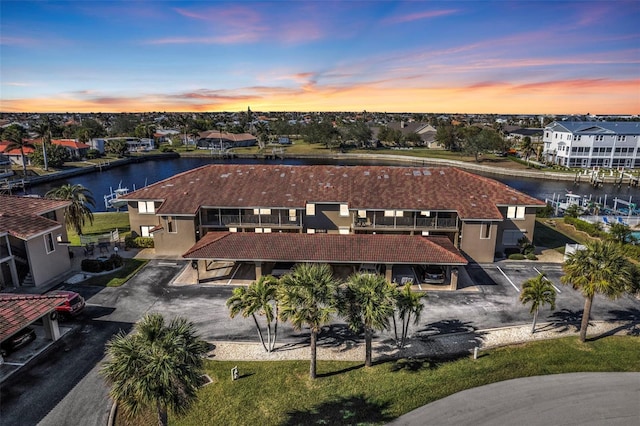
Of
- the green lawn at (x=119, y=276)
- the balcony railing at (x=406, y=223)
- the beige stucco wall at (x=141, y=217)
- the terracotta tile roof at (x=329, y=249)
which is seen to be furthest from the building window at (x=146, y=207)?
the balcony railing at (x=406, y=223)

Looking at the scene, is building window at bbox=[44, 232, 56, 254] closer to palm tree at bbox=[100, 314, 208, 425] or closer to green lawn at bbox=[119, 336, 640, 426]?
green lawn at bbox=[119, 336, 640, 426]

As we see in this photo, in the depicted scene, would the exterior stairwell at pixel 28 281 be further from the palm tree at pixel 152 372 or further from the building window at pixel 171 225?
the palm tree at pixel 152 372

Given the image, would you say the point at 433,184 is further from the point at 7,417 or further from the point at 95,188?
the point at 95,188

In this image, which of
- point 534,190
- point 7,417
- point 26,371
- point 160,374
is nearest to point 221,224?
point 26,371

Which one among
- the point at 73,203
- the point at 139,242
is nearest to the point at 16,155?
the point at 73,203

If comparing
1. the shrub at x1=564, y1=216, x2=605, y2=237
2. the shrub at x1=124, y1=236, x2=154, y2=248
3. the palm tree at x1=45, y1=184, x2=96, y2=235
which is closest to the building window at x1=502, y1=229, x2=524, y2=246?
the shrub at x1=564, y1=216, x2=605, y2=237
